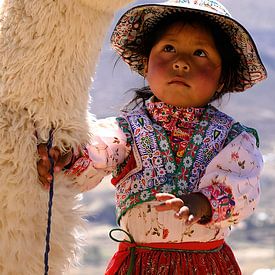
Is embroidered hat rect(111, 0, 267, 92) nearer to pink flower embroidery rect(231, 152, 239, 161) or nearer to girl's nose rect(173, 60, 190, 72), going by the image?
girl's nose rect(173, 60, 190, 72)

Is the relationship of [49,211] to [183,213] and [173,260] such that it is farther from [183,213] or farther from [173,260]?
[173,260]

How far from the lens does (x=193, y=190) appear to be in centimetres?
152

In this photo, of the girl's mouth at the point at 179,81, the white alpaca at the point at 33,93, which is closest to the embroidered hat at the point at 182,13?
the girl's mouth at the point at 179,81

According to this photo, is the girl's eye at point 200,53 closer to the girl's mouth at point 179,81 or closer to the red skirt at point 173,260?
the girl's mouth at point 179,81

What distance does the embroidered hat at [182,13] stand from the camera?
1.56 m

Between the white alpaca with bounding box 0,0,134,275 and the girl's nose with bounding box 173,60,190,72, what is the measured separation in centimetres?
25

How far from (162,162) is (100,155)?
13 centimetres

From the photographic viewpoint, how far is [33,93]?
4.26 feet

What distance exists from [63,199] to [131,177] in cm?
24

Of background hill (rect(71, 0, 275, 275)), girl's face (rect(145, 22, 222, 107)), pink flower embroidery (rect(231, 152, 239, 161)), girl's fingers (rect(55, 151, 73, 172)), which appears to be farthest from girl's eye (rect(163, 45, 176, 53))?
girl's fingers (rect(55, 151, 73, 172))

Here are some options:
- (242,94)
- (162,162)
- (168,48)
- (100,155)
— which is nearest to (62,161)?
(100,155)

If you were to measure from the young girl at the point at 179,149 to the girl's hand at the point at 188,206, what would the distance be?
0.19ft

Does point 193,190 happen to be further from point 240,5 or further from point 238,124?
point 240,5

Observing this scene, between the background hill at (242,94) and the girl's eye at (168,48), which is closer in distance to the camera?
the girl's eye at (168,48)
